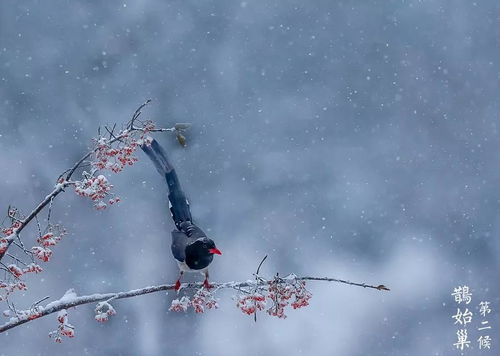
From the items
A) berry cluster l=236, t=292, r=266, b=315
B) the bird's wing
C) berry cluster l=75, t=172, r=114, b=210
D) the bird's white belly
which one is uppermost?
the bird's wing

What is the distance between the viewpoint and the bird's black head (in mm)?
8984

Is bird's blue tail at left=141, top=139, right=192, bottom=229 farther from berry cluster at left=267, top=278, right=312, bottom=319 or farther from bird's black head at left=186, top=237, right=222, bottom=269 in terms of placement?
berry cluster at left=267, top=278, right=312, bottom=319

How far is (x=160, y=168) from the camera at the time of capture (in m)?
8.52

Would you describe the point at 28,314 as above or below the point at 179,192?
below

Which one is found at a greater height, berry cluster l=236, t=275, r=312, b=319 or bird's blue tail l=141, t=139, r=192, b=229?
bird's blue tail l=141, t=139, r=192, b=229

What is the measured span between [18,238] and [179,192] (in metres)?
2.89

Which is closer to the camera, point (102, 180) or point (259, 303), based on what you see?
point (102, 180)

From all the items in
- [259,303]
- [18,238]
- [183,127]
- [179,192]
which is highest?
[179,192]

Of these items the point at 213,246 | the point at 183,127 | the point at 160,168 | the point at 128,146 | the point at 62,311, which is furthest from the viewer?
the point at 213,246

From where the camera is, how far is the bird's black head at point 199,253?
29.5 feet

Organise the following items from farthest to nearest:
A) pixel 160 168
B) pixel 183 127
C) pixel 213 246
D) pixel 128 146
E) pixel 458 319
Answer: pixel 458 319 < pixel 213 246 < pixel 160 168 < pixel 128 146 < pixel 183 127

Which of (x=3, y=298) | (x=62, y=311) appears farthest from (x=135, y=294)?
(x=3, y=298)

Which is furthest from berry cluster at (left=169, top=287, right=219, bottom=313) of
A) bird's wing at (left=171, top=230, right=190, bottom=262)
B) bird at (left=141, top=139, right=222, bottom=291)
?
bird's wing at (left=171, top=230, right=190, bottom=262)

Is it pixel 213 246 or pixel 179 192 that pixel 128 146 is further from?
pixel 213 246
